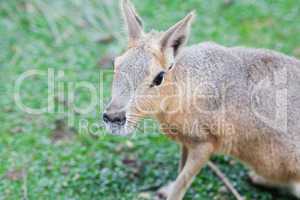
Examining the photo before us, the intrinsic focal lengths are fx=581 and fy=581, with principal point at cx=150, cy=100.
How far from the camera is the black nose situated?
10.6 feet

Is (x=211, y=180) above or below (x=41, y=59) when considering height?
below

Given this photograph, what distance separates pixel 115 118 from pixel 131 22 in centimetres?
68

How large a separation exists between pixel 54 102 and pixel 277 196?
2.02 metres

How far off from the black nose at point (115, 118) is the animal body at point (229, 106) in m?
0.26

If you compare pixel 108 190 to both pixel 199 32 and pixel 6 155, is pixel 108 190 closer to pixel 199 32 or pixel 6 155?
pixel 6 155

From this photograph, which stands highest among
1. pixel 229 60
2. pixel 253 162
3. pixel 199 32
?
pixel 199 32

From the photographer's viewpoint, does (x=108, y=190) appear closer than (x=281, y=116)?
No

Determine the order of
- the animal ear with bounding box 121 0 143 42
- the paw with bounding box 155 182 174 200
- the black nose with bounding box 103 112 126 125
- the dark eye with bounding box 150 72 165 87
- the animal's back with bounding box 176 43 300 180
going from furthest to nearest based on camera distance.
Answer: the paw with bounding box 155 182 174 200 → the animal's back with bounding box 176 43 300 180 → the animal ear with bounding box 121 0 143 42 → the dark eye with bounding box 150 72 165 87 → the black nose with bounding box 103 112 126 125

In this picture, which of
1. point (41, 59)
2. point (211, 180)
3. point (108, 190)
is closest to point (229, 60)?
point (211, 180)

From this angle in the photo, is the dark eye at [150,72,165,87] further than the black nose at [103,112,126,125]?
Yes

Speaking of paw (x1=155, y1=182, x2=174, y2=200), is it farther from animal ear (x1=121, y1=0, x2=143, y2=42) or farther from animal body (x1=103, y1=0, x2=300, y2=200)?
animal ear (x1=121, y1=0, x2=143, y2=42)

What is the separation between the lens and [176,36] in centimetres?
344

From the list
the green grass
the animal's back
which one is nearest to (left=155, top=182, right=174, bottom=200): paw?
the green grass

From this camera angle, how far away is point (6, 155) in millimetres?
4410
